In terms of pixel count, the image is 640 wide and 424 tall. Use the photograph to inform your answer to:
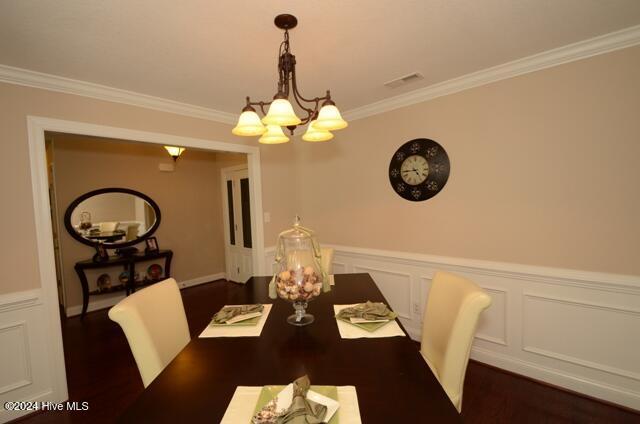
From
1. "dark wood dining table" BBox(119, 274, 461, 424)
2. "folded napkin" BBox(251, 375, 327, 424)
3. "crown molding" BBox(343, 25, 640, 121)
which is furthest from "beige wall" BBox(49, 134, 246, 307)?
"folded napkin" BBox(251, 375, 327, 424)

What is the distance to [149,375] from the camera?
1.23 m

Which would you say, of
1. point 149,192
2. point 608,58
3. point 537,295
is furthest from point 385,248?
point 149,192

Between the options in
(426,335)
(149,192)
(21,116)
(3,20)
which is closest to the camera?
(3,20)

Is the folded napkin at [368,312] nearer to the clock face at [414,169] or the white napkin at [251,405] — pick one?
the white napkin at [251,405]

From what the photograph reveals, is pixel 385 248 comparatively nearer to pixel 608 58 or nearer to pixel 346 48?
pixel 346 48

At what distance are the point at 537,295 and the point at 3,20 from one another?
3826mm

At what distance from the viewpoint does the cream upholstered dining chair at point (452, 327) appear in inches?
48.6

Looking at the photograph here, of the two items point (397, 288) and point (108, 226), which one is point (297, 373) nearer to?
point (397, 288)

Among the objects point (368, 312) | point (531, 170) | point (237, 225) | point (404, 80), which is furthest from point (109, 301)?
point (531, 170)

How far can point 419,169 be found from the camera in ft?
9.08

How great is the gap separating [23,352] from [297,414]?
2478 millimetres

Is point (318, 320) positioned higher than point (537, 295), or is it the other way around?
point (318, 320)

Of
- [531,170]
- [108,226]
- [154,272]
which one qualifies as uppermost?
[531,170]

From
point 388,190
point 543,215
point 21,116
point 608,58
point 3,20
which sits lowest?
point 543,215
